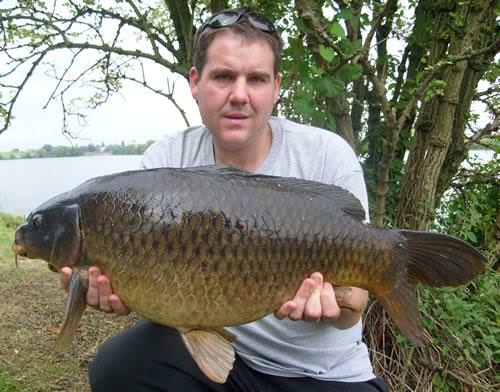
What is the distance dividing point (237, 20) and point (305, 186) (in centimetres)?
56

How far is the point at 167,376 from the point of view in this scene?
5.37ft

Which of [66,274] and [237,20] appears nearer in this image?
[66,274]

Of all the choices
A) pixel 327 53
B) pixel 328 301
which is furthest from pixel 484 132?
pixel 328 301

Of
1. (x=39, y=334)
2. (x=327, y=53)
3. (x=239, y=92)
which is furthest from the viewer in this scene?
(x=39, y=334)

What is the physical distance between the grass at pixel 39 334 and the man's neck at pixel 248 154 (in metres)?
1.14

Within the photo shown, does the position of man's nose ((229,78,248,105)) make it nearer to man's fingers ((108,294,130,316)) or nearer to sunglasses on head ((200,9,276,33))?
sunglasses on head ((200,9,276,33))

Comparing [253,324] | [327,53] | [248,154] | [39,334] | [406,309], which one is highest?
[327,53]

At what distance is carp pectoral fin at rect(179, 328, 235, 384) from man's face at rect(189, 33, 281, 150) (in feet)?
1.83

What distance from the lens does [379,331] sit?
2.38 m

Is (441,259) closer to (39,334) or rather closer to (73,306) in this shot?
(73,306)

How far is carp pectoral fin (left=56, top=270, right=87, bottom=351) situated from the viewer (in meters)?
1.34

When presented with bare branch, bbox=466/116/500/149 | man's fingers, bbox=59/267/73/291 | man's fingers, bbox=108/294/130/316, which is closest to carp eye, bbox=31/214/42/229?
man's fingers, bbox=59/267/73/291

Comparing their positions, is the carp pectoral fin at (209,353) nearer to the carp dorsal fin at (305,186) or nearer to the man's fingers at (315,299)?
the man's fingers at (315,299)

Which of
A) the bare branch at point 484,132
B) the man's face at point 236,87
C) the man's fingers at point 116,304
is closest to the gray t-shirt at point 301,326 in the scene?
the man's face at point 236,87
